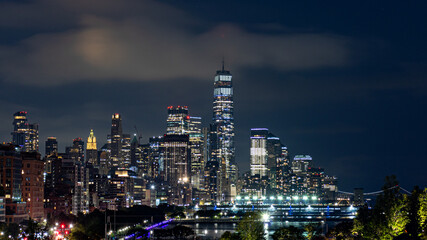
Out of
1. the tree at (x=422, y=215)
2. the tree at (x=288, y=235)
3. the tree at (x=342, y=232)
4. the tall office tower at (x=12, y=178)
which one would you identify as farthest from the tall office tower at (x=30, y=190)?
the tree at (x=422, y=215)

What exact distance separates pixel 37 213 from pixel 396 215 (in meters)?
124

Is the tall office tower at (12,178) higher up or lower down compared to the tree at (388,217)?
higher up

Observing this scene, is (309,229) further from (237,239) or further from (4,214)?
(4,214)

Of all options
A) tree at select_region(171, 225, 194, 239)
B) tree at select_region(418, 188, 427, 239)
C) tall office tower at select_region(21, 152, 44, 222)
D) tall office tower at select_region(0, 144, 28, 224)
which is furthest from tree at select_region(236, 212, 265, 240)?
tall office tower at select_region(21, 152, 44, 222)

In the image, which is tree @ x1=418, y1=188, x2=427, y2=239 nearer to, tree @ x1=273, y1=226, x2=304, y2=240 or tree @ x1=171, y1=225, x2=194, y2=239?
tree @ x1=273, y1=226, x2=304, y2=240

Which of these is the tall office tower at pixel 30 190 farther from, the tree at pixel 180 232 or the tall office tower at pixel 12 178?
the tree at pixel 180 232

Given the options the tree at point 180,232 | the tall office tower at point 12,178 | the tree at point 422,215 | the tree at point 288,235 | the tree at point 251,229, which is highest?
the tall office tower at point 12,178

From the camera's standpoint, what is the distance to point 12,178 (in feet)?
608

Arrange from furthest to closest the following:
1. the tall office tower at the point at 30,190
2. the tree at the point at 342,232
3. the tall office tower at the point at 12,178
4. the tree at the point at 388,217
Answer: the tall office tower at the point at 30,190 → the tall office tower at the point at 12,178 → the tree at the point at 342,232 → the tree at the point at 388,217

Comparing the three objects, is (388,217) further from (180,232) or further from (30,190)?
(30,190)

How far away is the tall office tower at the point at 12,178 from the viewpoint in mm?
178625

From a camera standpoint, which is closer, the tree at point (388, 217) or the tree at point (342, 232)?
the tree at point (388, 217)

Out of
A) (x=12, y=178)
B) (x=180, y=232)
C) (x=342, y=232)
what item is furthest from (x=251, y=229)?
(x=12, y=178)

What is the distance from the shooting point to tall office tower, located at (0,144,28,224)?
586 ft
